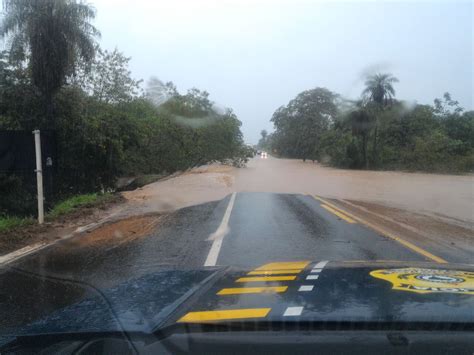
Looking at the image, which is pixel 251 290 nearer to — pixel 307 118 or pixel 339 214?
pixel 339 214

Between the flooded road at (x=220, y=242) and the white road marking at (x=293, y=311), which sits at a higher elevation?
the white road marking at (x=293, y=311)

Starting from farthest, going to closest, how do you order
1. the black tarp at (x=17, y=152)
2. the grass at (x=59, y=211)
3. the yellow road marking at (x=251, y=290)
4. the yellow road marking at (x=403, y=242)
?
1. the black tarp at (x=17, y=152)
2. the grass at (x=59, y=211)
3. the yellow road marking at (x=403, y=242)
4. the yellow road marking at (x=251, y=290)

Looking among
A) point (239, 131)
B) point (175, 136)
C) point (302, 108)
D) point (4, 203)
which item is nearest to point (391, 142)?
point (239, 131)

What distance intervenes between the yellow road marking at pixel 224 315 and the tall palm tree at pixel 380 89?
40.2 metres

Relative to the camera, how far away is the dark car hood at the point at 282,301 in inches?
98.7

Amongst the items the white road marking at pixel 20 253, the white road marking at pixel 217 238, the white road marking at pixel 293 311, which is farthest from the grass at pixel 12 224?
the white road marking at pixel 293 311

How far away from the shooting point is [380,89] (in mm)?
41750

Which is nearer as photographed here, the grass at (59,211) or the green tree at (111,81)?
the grass at (59,211)

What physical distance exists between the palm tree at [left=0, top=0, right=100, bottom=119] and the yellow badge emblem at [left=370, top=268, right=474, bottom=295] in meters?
15.9

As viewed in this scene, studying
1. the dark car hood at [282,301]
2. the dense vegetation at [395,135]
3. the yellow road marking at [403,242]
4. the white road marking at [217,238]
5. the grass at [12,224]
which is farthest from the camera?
the dense vegetation at [395,135]

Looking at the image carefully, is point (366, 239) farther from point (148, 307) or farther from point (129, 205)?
point (129, 205)

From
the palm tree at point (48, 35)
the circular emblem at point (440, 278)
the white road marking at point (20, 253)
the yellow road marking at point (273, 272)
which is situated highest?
the palm tree at point (48, 35)

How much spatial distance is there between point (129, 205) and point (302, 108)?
67.7 m

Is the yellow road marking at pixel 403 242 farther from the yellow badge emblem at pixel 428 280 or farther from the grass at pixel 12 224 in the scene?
the grass at pixel 12 224
